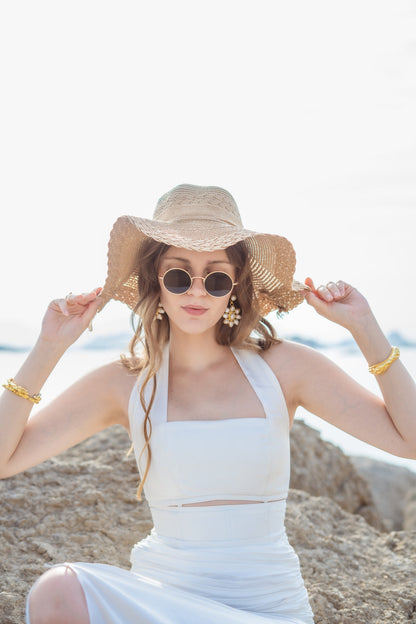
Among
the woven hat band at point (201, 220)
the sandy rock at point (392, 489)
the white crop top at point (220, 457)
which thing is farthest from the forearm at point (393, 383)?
the sandy rock at point (392, 489)

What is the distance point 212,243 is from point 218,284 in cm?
19

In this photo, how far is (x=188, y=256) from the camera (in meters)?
3.20

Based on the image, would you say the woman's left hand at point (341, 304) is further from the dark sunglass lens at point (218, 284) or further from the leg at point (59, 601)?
the leg at point (59, 601)

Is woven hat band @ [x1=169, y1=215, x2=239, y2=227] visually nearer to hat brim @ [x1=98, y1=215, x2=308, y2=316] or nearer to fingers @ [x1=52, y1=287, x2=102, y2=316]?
hat brim @ [x1=98, y1=215, x2=308, y2=316]

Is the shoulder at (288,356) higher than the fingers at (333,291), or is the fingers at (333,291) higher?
the fingers at (333,291)

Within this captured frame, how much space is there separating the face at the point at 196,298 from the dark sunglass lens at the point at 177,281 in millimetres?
24

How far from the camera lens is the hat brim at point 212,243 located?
10.5ft

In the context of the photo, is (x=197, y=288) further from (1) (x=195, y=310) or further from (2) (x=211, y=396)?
(2) (x=211, y=396)

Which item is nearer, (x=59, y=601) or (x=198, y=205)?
(x=59, y=601)

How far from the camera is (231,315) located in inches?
135

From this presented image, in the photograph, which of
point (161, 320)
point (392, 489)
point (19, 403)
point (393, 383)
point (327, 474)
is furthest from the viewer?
point (392, 489)

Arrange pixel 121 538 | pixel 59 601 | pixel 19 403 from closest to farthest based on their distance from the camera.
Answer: pixel 59 601 < pixel 19 403 < pixel 121 538

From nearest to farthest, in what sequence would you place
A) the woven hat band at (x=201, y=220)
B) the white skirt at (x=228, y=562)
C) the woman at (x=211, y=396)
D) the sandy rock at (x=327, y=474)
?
the white skirt at (x=228, y=562)
the woman at (x=211, y=396)
the woven hat band at (x=201, y=220)
the sandy rock at (x=327, y=474)

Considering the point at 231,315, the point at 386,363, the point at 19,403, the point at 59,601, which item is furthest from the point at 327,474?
the point at 59,601
